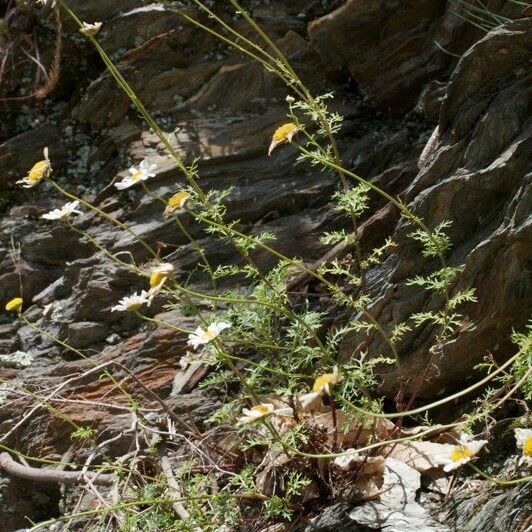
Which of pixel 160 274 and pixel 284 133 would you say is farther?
pixel 284 133

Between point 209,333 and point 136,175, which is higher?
point 136,175

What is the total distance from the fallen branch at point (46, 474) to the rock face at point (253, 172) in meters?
0.19

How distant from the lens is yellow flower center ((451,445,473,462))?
2.12 meters

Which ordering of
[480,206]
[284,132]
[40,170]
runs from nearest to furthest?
[284,132] → [40,170] → [480,206]

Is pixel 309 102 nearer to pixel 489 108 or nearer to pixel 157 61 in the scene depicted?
pixel 489 108

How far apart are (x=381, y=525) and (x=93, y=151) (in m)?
3.24

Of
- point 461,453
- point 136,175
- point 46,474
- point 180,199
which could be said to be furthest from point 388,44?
point 461,453

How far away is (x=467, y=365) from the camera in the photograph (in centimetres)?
304

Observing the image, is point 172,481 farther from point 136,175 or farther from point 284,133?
point 284,133

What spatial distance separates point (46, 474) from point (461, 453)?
2131 millimetres

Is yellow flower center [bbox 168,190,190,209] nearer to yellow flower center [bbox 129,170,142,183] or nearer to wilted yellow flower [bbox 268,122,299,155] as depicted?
yellow flower center [bbox 129,170,142,183]

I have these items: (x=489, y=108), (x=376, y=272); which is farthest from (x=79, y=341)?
→ (x=489, y=108)

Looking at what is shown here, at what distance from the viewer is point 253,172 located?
15.1 ft

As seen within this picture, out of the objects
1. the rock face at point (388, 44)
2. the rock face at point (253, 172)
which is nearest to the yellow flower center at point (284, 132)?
the rock face at point (253, 172)
